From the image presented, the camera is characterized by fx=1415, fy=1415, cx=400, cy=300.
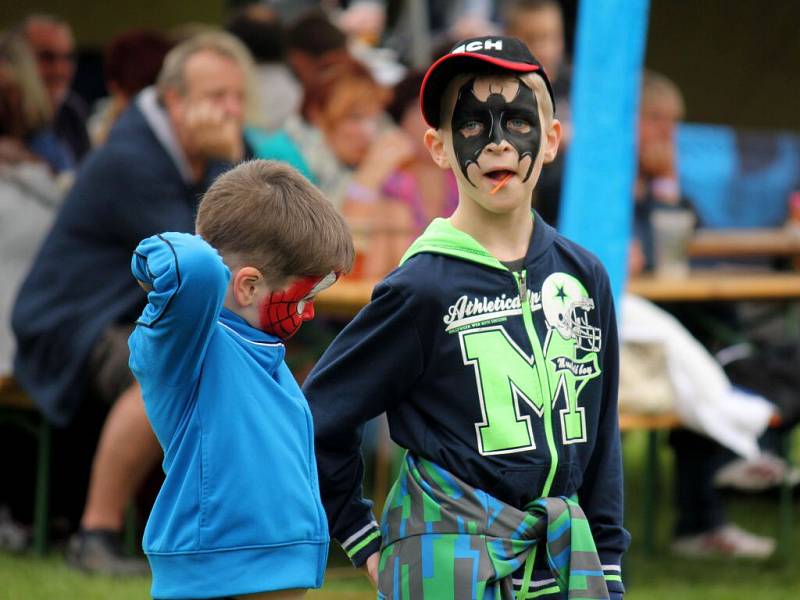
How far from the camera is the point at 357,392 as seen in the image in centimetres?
257

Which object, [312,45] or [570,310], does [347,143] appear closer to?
[312,45]

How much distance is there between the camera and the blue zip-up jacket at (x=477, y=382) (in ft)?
8.22


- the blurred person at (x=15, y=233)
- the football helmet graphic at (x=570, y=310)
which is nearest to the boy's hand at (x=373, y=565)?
the football helmet graphic at (x=570, y=310)

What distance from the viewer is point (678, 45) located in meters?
8.46

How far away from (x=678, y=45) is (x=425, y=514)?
6446 millimetres

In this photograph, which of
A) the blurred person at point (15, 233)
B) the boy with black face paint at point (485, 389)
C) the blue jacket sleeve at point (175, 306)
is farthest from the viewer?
the blurred person at point (15, 233)

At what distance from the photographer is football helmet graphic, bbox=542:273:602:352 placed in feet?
8.47

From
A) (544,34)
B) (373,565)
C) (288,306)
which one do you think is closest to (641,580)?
(544,34)

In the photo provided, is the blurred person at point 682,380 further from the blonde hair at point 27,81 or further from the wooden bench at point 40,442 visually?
the blonde hair at point 27,81

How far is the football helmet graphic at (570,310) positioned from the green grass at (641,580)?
2.45 metres

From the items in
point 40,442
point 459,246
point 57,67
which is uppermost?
point 459,246

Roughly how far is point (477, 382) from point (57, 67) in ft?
16.7

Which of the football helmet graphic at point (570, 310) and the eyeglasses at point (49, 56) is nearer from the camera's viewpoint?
the football helmet graphic at point (570, 310)

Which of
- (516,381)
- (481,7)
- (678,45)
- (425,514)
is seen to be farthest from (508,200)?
(481,7)
